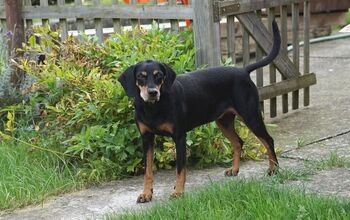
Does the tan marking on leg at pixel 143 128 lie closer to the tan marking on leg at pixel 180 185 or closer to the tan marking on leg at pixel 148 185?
the tan marking on leg at pixel 148 185

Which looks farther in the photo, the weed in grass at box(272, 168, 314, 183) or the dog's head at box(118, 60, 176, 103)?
the weed in grass at box(272, 168, 314, 183)

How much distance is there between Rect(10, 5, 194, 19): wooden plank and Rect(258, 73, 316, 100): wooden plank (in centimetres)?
129

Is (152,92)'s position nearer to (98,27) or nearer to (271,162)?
(271,162)

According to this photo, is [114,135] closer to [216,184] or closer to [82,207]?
[82,207]

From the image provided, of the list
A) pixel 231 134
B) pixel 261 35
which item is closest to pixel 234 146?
pixel 231 134

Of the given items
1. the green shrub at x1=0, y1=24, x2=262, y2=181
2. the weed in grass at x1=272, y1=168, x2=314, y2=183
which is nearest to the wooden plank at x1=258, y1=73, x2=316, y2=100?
the green shrub at x1=0, y1=24, x2=262, y2=181

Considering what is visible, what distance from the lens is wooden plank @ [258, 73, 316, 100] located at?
6.71 metres

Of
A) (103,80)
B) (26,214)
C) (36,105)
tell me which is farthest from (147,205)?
(36,105)

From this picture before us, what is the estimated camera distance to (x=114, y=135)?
5.06 meters

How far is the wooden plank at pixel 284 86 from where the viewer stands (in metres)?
6.71

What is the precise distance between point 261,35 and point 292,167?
6.40ft

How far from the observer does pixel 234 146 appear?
504 centimetres

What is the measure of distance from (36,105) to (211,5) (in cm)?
173

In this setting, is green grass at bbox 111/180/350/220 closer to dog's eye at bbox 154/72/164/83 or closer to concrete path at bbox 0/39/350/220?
concrete path at bbox 0/39/350/220
